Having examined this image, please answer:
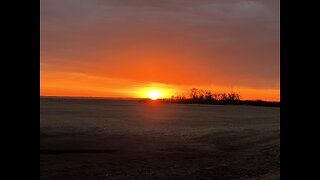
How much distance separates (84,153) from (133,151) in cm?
238

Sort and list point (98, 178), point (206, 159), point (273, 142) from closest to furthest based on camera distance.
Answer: point (98, 178)
point (206, 159)
point (273, 142)

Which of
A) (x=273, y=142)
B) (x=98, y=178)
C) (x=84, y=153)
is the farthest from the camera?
(x=273, y=142)

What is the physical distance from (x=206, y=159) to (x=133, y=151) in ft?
13.8

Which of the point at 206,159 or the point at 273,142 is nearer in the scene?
the point at 206,159

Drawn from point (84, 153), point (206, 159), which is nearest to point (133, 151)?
point (84, 153)
